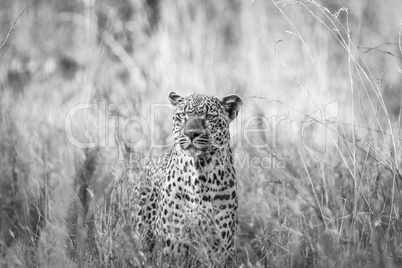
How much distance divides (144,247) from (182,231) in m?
0.29

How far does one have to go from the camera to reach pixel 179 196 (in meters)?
4.85

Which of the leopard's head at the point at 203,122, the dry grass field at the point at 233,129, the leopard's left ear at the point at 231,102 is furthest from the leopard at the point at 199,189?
the dry grass field at the point at 233,129

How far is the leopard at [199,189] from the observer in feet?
15.3

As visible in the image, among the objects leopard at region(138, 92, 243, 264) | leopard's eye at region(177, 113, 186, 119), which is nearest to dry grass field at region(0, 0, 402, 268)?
leopard at region(138, 92, 243, 264)

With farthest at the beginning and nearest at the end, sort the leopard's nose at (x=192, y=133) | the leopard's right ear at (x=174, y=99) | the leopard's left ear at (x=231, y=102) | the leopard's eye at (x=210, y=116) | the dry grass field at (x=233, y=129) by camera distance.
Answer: the leopard's right ear at (x=174, y=99)
the leopard's left ear at (x=231, y=102)
the leopard's eye at (x=210, y=116)
the leopard's nose at (x=192, y=133)
the dry grass field at (x=233, y=129)

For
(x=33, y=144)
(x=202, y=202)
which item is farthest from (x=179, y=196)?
(x=33, y=144)

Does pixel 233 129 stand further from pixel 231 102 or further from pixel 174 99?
pixel 231 102

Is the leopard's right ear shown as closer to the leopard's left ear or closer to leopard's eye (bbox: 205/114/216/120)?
the leopard's left ear

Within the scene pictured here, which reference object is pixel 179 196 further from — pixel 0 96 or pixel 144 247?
pixel 0 96

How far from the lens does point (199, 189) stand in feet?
15.7

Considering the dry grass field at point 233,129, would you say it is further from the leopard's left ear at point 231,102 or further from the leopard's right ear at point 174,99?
the leopard's right ear at point 174,99

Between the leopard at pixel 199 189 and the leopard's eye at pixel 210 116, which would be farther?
the leopard's eye at pixel 210 116

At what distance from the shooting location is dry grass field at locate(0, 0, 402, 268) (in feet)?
14.4

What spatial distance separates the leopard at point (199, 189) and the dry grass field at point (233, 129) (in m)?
0.26
